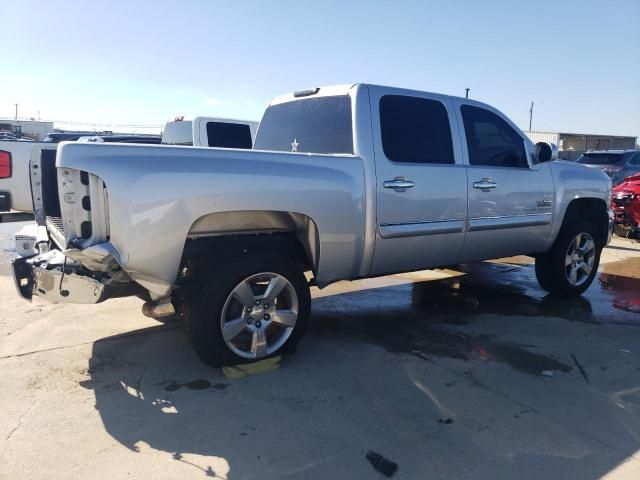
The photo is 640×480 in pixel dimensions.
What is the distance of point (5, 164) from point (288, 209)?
12.9 ft

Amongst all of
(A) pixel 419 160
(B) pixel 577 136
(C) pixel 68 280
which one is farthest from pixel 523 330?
(B) pixel 577 136

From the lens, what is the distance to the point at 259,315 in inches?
154

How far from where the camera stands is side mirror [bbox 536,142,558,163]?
5.53m

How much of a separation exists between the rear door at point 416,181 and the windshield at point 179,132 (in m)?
7.50

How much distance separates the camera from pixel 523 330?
493 centimetres

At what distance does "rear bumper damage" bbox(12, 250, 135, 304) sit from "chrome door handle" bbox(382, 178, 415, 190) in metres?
2.03

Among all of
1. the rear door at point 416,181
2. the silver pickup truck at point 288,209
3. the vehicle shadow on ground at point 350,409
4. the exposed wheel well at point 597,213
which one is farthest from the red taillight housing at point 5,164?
the exposed wheel well at point 597,213

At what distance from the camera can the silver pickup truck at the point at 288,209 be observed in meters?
3.30

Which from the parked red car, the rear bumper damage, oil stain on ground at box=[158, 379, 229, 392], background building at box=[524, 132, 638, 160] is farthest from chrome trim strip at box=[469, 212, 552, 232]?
background building at box=[524, 132, 638, 160]

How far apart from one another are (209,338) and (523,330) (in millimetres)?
2875

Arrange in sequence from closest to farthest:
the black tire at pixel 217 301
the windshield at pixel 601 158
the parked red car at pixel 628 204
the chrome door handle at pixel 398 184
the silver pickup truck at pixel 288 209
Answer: the silver pickup truck at pixel 288 209, the black tire at pixel 217 301, the chrome door handle at pixel 398 184, the parked red car at pixel 628 204, the windshield at pixel 601 158

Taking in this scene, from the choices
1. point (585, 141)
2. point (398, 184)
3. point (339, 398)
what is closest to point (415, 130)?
point (398, 184)

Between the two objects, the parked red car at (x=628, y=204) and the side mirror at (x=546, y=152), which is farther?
the parked red car at (x=628, y=204)

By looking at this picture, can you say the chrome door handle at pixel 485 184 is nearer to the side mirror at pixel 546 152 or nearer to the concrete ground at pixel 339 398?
the side mirror at pixel 546 152
